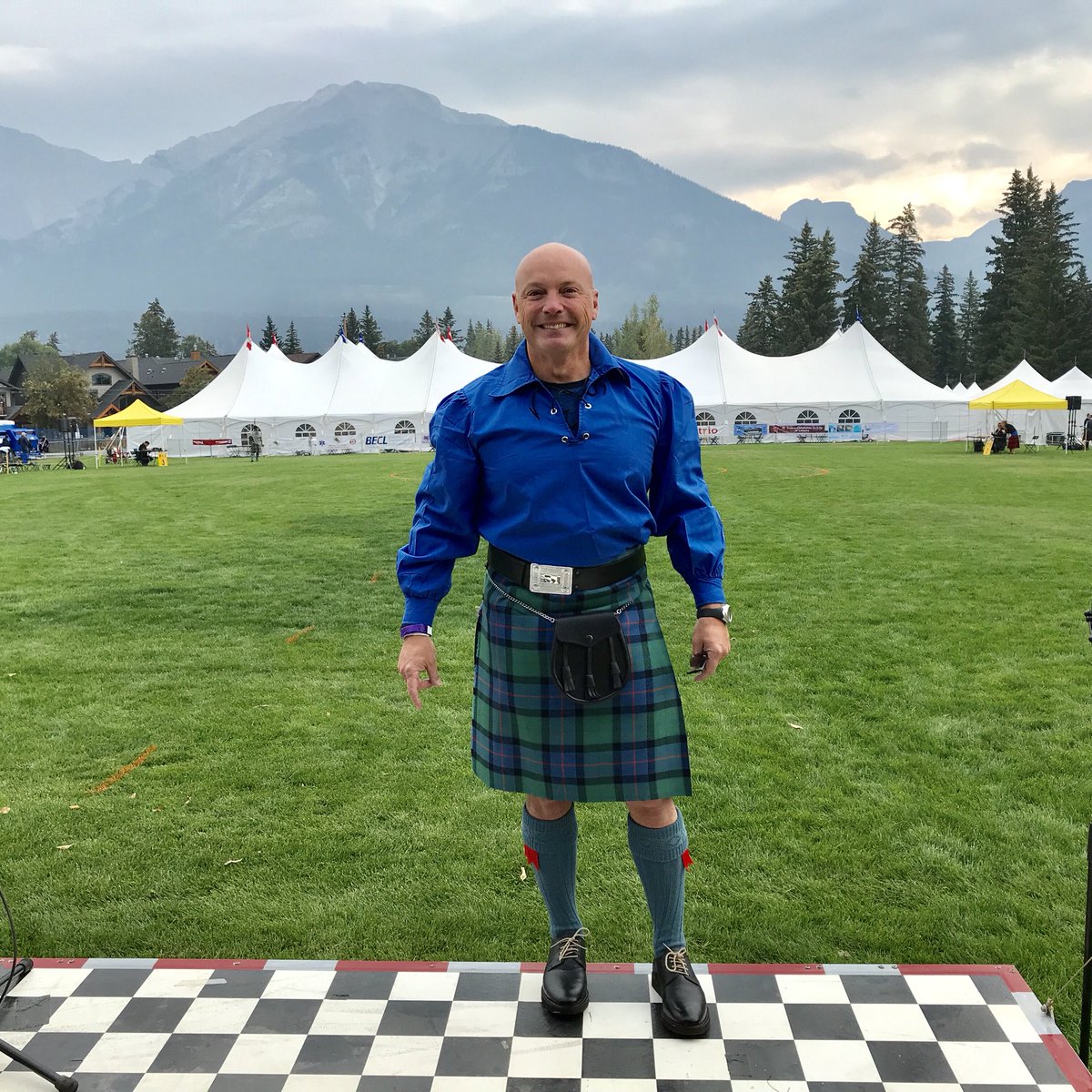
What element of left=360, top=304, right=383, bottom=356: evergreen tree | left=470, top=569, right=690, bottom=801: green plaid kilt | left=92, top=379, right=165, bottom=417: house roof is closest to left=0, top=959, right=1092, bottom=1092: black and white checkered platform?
left=470, top=569, right=690, bottom=801: green plaid kilt

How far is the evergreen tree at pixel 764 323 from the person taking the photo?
6681cm

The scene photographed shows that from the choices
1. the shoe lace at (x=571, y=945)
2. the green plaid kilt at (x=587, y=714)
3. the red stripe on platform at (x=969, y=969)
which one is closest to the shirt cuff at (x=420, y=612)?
the green plaid kilt at (x=587, y=714)

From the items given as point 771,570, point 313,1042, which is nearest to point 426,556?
point 313,1042

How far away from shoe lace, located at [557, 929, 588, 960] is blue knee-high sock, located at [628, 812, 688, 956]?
20 cm

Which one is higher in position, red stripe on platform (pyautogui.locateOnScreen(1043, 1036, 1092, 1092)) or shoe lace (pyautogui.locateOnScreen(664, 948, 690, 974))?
shoe lace (pyautogui.locateOnScreen(664, 948, 690, 974))

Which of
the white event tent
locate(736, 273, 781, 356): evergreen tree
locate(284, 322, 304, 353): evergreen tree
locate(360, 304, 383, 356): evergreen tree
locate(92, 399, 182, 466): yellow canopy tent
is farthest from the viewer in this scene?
locate(284, 322, 304, 353): evergreen tree

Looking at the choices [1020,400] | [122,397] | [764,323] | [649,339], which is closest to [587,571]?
[1020,400]

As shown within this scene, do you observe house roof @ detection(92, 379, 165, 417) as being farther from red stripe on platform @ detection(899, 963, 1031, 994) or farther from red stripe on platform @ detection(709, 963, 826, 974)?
red stripe on platform @ detection(899, 963, 1031, 994)

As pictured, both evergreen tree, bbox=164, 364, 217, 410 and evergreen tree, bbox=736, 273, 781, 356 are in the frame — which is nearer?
evergreen tree, bbox=736, 273, 781, 356

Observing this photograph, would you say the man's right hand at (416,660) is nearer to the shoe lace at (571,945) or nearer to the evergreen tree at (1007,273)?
the shoe lace at (571,945)

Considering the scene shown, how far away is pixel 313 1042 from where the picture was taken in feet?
7.39

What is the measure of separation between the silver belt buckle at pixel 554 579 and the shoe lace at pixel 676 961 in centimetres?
98

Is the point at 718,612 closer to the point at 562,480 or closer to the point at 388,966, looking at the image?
the point at 562,480

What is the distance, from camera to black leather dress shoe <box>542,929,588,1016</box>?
7.66ft
